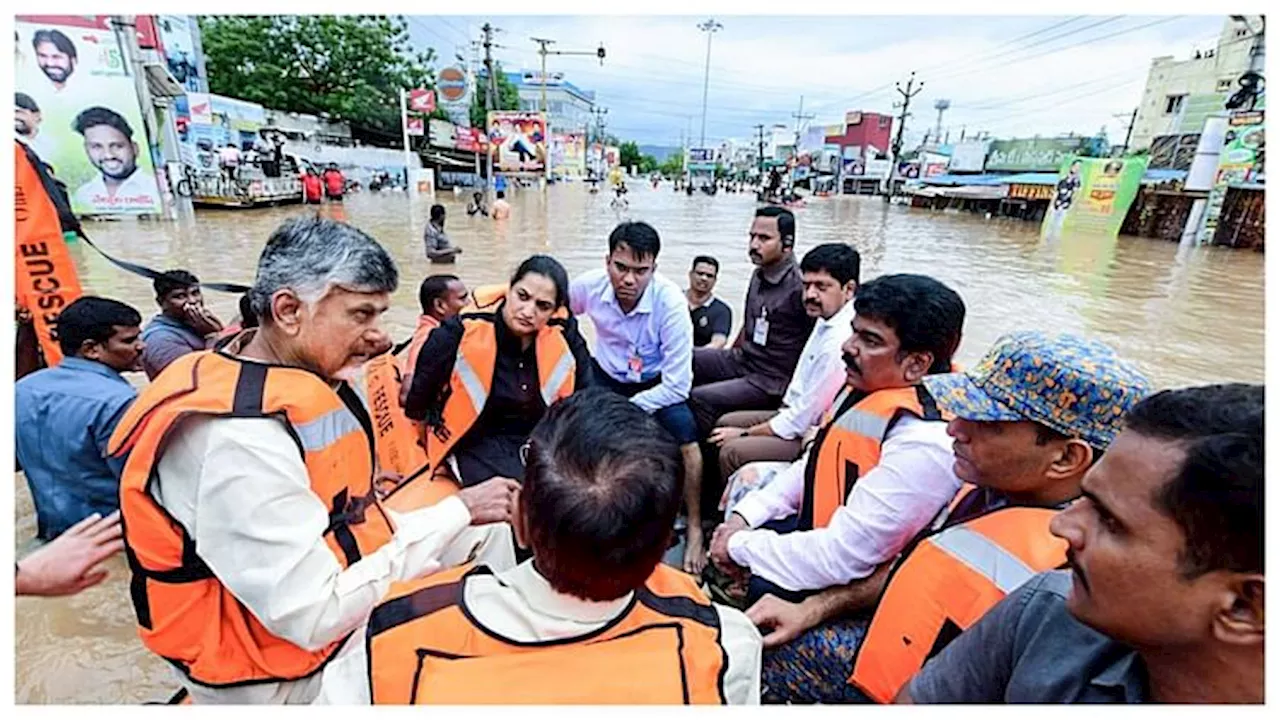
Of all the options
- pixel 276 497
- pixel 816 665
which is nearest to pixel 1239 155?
pixel 816 665

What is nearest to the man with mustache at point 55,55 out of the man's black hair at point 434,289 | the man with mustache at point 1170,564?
the man's black hair at point 434,289

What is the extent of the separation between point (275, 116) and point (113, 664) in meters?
29.3

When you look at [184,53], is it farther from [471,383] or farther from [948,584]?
[948,584]

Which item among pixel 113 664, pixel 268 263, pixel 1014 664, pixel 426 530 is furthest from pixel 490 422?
pixel 1014 664

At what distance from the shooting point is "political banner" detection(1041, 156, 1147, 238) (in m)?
19.0

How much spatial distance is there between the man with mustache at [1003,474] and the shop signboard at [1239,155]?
1965 centimetres

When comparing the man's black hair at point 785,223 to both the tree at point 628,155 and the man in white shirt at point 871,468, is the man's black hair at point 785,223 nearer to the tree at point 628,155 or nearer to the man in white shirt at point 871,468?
the man in white shirt at point 871,468

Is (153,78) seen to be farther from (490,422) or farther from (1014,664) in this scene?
(1014,664)

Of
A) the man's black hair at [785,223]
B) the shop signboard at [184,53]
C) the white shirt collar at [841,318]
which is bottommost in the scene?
the white shirt collar at [841,318]

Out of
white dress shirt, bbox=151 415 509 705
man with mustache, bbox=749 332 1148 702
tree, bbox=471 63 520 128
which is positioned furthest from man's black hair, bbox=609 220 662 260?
tree, bbox=471 63 520 128

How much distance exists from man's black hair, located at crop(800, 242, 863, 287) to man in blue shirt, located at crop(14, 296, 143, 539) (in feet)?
8.85

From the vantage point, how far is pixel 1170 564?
2.67 ft

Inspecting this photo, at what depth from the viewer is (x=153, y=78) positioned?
45.0 ft

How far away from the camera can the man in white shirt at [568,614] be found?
92 centimetres
